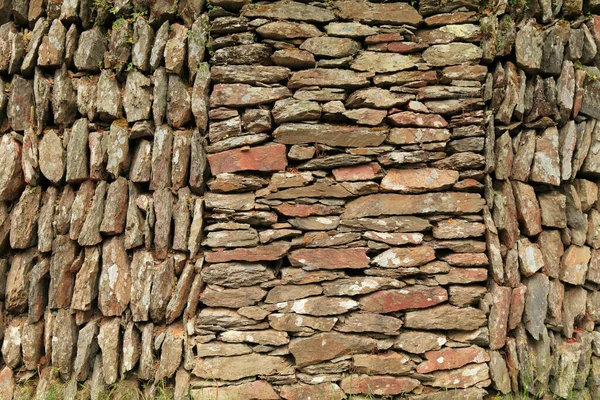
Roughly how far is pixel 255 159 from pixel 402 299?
1.72 metres

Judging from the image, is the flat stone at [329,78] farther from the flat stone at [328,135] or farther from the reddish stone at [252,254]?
the reddish stone at [252,254]

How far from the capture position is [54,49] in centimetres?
402

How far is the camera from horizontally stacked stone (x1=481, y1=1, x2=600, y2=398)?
12.4 feet

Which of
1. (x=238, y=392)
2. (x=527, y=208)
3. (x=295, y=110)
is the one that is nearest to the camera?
(x=238, y=392)

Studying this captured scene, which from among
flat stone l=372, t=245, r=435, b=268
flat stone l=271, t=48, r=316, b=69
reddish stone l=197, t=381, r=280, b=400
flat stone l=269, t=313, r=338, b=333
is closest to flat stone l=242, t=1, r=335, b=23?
flat stone l=271, t=48, r=316, b=69

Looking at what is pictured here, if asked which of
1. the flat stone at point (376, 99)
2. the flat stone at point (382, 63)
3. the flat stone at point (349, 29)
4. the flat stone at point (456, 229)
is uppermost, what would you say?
the flat stone at point (349, 29)

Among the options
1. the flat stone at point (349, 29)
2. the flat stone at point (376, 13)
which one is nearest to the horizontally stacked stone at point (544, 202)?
the flat stone at point (376, 13)

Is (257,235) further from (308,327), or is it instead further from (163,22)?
(163,22)

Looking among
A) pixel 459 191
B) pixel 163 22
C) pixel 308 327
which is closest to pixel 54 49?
pixel 163 22

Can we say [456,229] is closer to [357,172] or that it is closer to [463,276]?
[463,276]

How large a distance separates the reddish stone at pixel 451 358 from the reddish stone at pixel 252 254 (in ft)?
5.02

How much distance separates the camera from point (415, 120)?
3.66m

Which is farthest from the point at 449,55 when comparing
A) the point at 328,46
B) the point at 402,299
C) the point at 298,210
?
the point at 402,299

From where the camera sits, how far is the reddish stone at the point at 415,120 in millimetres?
3656
